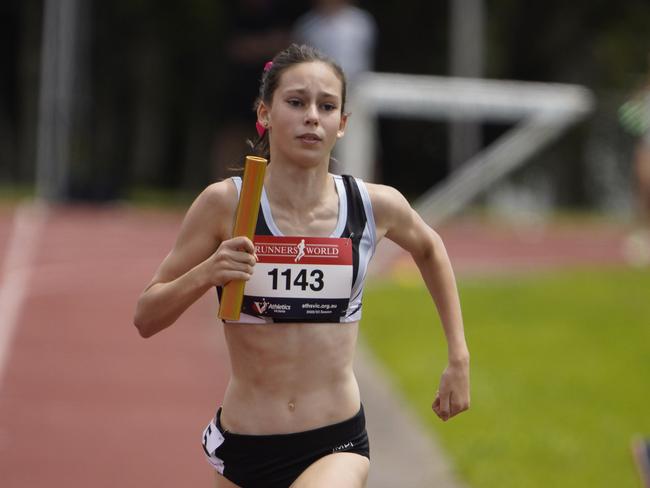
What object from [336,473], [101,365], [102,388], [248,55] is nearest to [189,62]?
[248,55]

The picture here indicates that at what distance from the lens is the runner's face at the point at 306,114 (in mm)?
3768

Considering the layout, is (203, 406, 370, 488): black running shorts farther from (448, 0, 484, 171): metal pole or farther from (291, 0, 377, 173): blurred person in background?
(448, 0, 484, 171): metal pole

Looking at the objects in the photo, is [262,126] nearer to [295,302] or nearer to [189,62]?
[295,302]

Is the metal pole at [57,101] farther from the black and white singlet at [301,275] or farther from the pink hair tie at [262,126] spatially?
the black and white singlet at [301,275]

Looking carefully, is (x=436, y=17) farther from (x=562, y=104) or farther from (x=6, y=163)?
(x=562, y=104)

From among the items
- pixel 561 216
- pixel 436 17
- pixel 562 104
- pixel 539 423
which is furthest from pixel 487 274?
pixel 436 17

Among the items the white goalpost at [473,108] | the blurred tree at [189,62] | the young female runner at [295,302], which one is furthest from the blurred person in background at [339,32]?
the blurred tree at [189,62]

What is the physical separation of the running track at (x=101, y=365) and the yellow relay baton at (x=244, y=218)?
3.24 m

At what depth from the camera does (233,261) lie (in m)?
3.49

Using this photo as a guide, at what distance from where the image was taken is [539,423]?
7859 millimetres

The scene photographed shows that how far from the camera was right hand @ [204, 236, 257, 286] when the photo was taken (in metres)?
3.48

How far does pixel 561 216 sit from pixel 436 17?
893 centimetres

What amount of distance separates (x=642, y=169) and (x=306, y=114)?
10.6 ft

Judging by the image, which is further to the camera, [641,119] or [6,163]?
[6,163]
